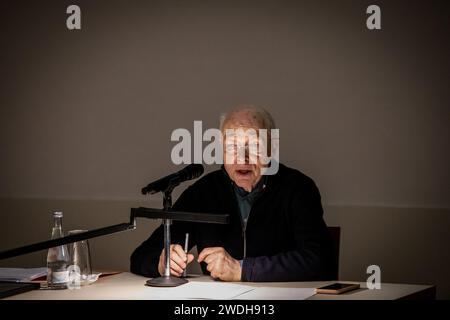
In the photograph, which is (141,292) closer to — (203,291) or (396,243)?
(203,291)

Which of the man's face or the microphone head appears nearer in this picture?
the microphone head

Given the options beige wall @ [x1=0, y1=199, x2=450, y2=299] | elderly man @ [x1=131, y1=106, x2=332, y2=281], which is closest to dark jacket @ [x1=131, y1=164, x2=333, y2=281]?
elderly man @ [x1=131, y1=106, x2=332, y2=281]

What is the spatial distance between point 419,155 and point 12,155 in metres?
2.39

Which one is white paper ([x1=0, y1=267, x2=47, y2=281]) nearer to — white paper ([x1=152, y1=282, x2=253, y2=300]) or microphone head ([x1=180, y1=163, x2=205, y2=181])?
white paper ([x1=152, y1=282, x2=253, y2=300])

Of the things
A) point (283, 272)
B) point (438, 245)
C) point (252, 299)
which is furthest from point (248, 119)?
point (438, 245)

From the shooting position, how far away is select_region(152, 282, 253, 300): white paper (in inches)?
99.8

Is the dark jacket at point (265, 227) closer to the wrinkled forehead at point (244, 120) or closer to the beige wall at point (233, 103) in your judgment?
the wrinkled forehead at point (244, 120)

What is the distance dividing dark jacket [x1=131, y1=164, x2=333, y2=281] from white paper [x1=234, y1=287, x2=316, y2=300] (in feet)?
0.82

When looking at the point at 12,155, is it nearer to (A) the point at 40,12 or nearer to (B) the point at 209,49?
(A) the point at 40,12

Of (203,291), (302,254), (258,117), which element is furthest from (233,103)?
(203,291)

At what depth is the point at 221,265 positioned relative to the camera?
111 inches

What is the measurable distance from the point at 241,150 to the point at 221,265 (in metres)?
0.53

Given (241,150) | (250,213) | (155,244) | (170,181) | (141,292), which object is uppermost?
(241,150)
